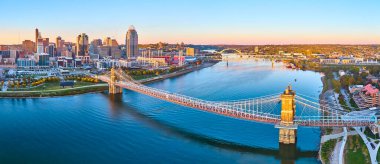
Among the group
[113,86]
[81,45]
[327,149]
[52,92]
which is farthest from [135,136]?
[81,45]

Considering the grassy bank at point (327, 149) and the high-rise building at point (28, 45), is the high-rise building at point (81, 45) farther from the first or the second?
the grassy bank at point (327, 149)

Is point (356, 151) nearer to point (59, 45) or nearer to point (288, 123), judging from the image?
point (288, 123)

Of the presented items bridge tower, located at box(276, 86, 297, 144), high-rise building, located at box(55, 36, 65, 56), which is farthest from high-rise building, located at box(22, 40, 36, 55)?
bridge tower, located at box(276, 86, 297, 144)

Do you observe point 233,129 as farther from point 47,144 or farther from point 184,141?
point 47,144

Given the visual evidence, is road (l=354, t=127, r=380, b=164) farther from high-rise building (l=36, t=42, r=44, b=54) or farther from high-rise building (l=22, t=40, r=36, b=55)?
high-rise building (l=22, t=40, r=36, b=55)

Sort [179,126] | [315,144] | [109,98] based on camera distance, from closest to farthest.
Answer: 1. [315,144]
2. [179,126]
3. [109,98]

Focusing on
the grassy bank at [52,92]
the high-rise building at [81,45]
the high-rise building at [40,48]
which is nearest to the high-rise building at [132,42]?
the high-rise building at [81,45]

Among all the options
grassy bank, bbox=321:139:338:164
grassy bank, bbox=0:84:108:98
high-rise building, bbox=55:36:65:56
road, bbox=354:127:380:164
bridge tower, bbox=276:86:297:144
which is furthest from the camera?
high-rise building, bbox=55:36:65:56

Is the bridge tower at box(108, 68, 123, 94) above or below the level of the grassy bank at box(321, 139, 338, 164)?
above

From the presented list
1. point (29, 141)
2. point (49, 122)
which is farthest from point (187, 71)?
point (29, 141)
